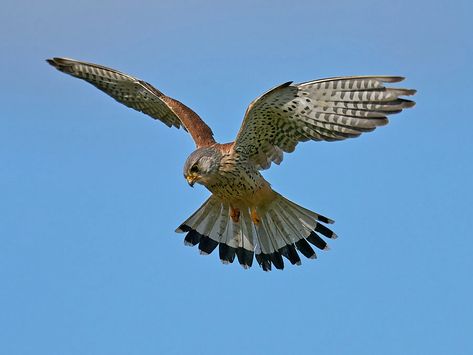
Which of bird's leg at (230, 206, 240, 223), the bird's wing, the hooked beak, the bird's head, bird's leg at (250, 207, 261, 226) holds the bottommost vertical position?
the hooked beak

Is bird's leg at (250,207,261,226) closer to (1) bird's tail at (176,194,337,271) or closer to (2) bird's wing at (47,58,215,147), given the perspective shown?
(1) bird's tail at (176,194,337,271)

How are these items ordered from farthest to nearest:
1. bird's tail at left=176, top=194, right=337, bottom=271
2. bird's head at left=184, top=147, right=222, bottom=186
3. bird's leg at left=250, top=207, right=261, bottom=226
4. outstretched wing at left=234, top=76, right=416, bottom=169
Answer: bird's tail at left=176, top=194, right=337, bottom=271 < bird's leg at left=250, top=207, right=261, bottom=226 < bird's head at left=184, top=147, right=222, bottom=186 < outstretched wing at left=234, top=76, right=416, bottom=169

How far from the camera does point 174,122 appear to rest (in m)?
12.3

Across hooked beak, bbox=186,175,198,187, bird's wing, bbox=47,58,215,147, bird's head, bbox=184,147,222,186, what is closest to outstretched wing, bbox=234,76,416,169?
bird's head, bbox=184,147,222,186

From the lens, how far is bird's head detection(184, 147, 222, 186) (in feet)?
34.4

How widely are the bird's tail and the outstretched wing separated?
1042mm

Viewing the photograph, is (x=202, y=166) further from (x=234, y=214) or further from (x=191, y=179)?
A: (x=234, y=214)

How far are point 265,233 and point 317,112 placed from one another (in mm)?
1940

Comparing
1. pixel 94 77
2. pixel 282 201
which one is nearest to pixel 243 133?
pixel 282 201

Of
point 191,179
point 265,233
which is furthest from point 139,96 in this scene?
point 265,233

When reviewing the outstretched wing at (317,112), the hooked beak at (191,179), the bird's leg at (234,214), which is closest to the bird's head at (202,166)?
the hooked beak at (191,179)

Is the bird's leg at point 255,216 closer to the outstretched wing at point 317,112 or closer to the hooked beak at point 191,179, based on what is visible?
the outstretched wing at point 317,112

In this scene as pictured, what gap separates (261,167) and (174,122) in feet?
5.86

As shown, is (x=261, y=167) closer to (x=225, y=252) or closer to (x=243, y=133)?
(x=243, y=133)
